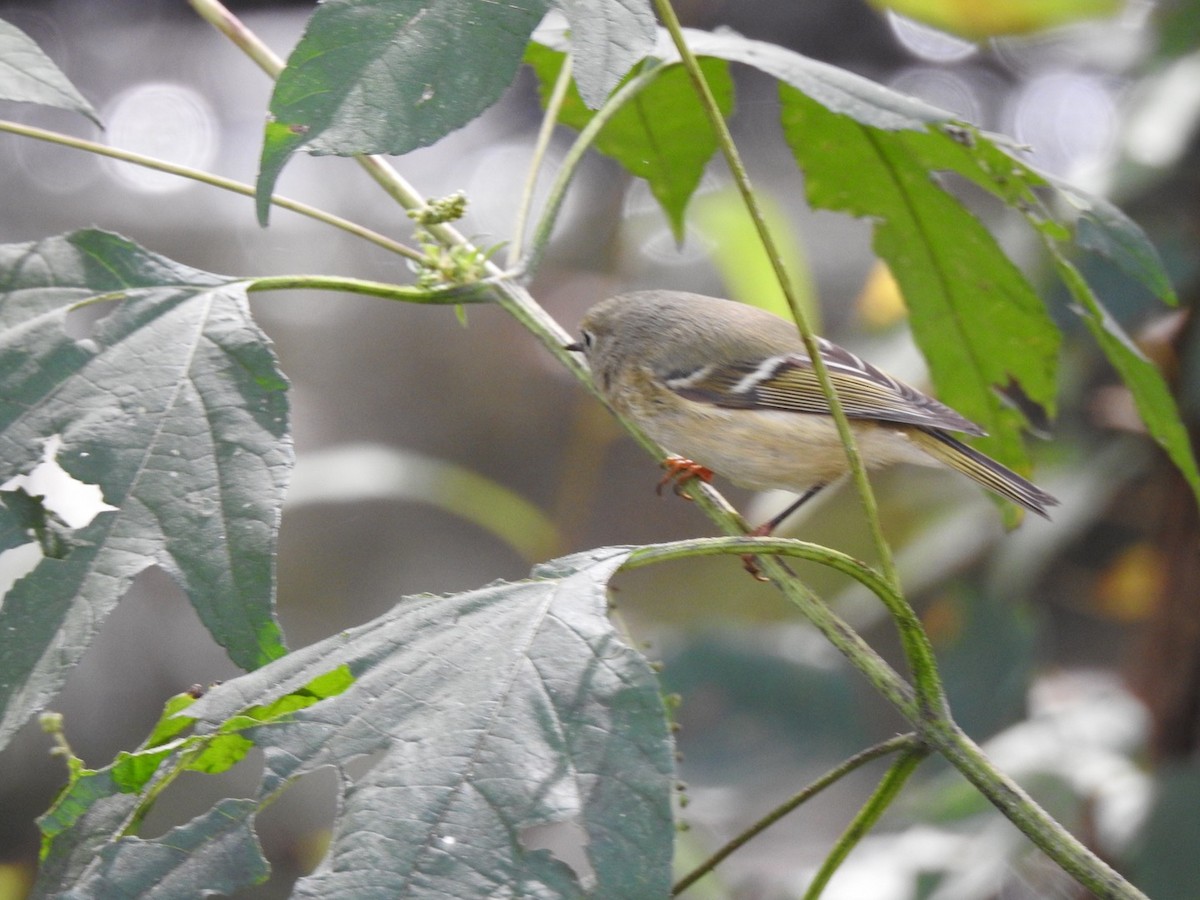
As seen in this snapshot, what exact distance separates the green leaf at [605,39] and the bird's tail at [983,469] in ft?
3.12

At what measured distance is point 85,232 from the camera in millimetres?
1104

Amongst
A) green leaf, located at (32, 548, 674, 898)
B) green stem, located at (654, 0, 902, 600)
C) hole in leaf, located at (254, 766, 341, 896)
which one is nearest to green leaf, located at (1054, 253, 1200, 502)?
green stem, located at (654, 0, 902, 600)

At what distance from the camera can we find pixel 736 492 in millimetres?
4121

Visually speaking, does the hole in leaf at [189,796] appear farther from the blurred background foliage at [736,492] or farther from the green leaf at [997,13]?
the green leaf at [997,13]

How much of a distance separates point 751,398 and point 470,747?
1.34 m

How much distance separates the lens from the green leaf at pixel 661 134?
1562 millimetres

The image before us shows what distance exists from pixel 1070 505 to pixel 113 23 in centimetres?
387

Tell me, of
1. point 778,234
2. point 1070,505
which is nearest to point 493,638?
point 778,234

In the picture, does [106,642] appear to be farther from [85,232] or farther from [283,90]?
[283,90]

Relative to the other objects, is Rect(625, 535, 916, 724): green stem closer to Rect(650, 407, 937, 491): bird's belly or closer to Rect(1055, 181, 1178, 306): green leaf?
Rect(1055, 181, 1178, 306): green leaf

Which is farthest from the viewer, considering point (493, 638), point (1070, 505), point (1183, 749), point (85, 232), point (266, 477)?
point (1070, 505)

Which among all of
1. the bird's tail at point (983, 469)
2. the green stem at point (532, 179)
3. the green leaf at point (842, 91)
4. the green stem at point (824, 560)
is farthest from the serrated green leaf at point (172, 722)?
the bird's tail at point (983, 469)

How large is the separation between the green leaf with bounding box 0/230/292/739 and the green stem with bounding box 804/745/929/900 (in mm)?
465

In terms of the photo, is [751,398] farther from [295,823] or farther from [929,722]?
[295,823]
